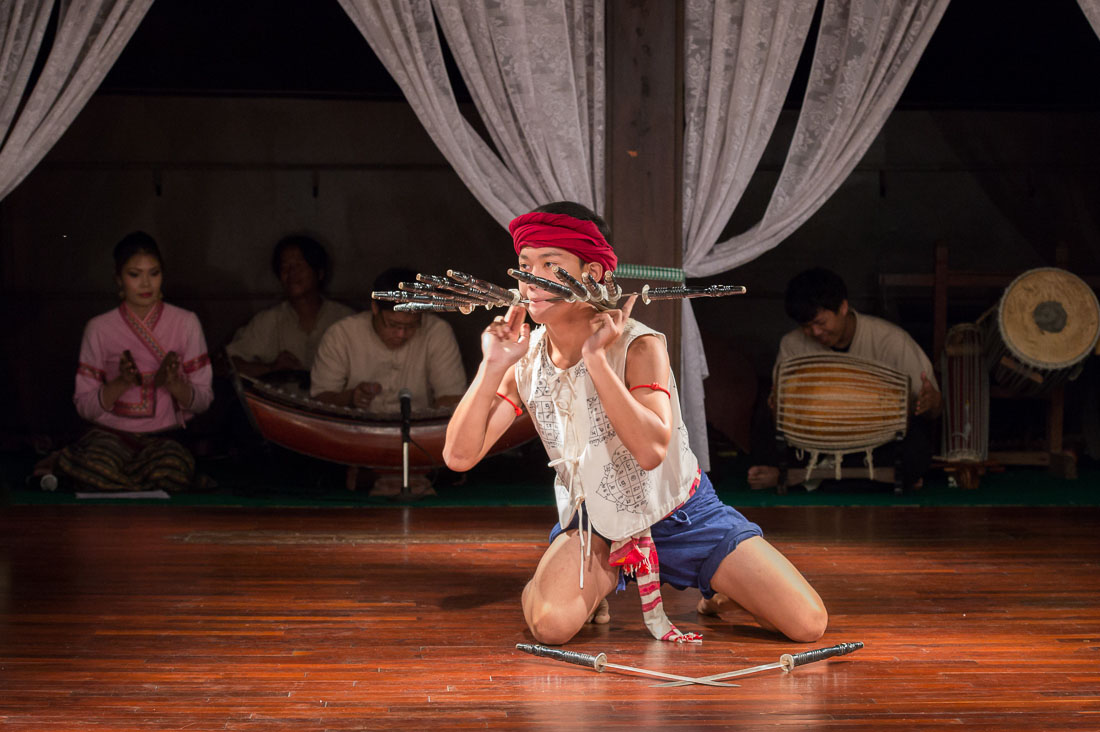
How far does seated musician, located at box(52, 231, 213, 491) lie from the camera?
5305mm

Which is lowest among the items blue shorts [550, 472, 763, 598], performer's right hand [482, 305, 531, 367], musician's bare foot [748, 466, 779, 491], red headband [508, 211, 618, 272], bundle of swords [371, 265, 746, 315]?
musician's bare foot [748, 466, 779, 491]

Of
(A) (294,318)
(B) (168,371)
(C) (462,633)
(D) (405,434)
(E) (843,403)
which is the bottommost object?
(C) (462,633)

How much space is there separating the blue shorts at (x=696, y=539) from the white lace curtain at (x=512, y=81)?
1799 mm

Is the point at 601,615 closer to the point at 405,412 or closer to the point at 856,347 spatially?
the point at 405,412

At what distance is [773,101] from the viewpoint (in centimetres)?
464

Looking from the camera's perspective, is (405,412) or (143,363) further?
(143,363)

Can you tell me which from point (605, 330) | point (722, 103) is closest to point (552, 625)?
point (605, 330)

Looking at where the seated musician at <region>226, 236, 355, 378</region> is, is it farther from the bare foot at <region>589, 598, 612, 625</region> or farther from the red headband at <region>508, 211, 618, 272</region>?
the red headband at <region>508, 211, 618, 272</region>

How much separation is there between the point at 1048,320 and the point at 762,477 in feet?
4.91

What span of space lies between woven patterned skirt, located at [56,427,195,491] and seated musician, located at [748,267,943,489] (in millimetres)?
2613

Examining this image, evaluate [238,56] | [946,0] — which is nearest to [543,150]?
[946,0]

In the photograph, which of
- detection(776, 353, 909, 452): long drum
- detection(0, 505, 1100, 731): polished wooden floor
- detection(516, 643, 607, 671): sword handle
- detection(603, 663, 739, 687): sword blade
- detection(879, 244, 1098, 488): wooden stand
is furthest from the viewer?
detection(879, 244, 1098, 488): wooden stand

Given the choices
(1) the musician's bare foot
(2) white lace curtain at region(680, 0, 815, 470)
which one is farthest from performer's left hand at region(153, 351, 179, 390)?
(1) the musician's bare foot

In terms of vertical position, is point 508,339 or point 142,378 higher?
point 508,339
